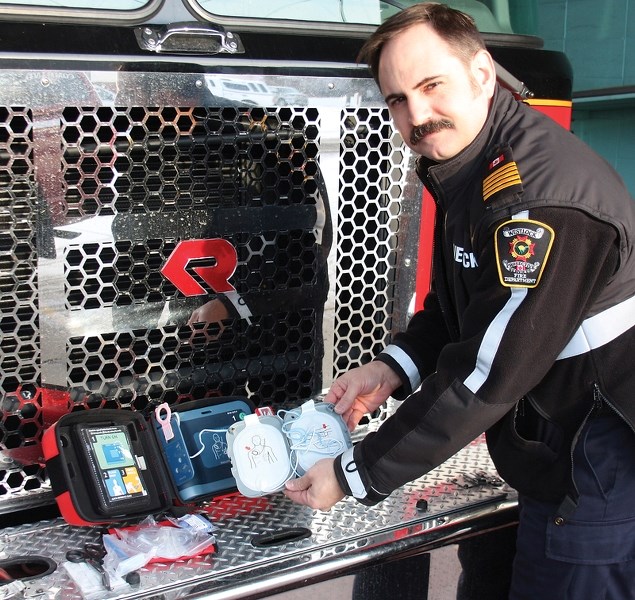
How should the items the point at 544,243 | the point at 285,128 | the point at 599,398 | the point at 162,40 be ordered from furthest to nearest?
1. the point at 285,128
2. the point at 162,40
3. the point at 599,398
4. the point at 544,243

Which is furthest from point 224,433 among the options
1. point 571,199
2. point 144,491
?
point 571,199

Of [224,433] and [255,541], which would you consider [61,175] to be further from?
[255,541]

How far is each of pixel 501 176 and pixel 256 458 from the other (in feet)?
2.91

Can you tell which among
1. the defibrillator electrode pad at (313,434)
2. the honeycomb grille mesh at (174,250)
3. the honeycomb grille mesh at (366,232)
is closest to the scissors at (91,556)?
the honeycomb grille mesh at (174,250)

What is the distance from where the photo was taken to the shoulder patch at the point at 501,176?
5.54ft

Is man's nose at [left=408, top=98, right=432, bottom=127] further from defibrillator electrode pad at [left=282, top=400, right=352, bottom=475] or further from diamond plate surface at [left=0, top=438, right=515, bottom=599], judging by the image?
diamond plate surface at [left=0, top=438, right=515, bottom=599]

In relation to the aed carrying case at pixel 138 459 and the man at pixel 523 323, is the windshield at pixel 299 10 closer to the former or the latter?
the man at pixel 523 323

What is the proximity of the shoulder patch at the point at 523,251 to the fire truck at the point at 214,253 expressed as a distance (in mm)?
694

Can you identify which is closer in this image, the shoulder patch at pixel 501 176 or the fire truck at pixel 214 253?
the shoulder patch at pixel 501 176

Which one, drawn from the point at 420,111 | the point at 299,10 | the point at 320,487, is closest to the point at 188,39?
the point at 299,10

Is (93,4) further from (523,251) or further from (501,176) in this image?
(523,251)

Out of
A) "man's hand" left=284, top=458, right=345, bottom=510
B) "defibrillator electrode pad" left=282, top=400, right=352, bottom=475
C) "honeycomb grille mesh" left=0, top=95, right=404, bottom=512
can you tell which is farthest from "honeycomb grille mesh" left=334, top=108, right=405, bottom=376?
"man's hand" left=284, top=458, right=345, bottom=510

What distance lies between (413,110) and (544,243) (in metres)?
0.41

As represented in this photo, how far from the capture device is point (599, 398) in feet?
5.97
